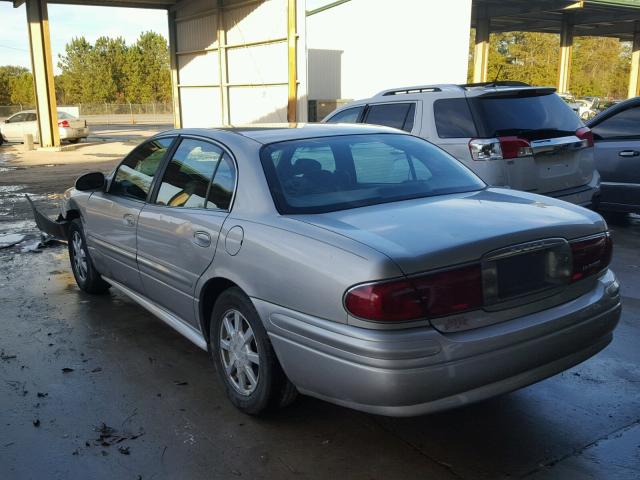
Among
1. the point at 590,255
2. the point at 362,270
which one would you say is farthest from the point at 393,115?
the point at 362,270

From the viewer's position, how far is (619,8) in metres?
31.7

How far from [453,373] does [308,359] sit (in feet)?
2.13

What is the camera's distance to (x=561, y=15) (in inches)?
1383

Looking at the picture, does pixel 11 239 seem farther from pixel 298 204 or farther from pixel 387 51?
pixel 387 51

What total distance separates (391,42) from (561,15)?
1671 centimetres

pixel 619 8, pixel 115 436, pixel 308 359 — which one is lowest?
pixel 115 436

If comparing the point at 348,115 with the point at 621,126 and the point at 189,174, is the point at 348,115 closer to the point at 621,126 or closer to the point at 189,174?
the point at 621,126

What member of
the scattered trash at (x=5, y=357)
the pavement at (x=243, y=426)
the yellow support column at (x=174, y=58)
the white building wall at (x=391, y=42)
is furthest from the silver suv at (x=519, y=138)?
the yellow support column at (x=174, y=58)

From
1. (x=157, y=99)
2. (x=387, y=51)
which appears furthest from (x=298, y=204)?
(x=157, y=99)

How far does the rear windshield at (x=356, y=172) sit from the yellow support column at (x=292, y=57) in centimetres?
1291

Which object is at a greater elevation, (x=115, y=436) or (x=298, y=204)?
(x=298, y=204)

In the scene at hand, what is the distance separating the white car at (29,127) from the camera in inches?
1067

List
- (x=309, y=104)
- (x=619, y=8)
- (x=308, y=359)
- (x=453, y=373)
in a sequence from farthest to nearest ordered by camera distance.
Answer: (x=619, y=8) < (x=309, y=104) < (x=308, y=359) < (x=453, y=373)

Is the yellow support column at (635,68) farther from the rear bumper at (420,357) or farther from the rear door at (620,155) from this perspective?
the rear bumper at (420,357)
